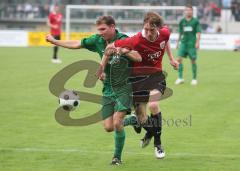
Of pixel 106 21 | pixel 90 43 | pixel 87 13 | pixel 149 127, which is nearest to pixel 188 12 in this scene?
pixel 149 127

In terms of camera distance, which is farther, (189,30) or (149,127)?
(189,30)

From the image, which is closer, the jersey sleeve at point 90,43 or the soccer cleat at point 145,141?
the jersey sleeve at point 90,43

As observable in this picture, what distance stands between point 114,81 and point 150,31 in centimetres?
84

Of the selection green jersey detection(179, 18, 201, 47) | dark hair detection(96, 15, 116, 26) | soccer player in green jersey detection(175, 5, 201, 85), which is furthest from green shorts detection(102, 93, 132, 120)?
green jersey detection(179, 18, 201, 47)

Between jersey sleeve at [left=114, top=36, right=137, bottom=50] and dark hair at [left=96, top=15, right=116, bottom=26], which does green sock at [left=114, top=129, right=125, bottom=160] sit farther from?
dark hair at [left=96, top=15, right=116, bottom=26]

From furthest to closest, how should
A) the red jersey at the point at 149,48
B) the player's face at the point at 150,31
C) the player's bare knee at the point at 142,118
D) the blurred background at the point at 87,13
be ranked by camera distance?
the blurred background at the point at 87,13 → the player's bare knee at the point at 142,118 → the red jersey at the point at 149,48 → the player's face at the point at 150,31

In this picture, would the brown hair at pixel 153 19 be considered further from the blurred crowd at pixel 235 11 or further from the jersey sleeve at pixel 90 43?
the blurred crowd at pixel 235 11

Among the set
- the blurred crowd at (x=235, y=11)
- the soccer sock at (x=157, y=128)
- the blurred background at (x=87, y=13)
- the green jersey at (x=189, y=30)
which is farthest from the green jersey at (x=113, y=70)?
the blurred crowd at (x=235, y=11)

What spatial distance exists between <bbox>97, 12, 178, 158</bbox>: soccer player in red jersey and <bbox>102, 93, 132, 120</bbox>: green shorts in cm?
52

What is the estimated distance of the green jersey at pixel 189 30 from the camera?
19.0m

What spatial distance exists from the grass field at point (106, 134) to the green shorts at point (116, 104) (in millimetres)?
690

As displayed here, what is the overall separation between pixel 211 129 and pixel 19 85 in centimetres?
840

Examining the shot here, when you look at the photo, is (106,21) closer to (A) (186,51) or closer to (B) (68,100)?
(B) (68,100)

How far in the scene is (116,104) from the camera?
848 cm
